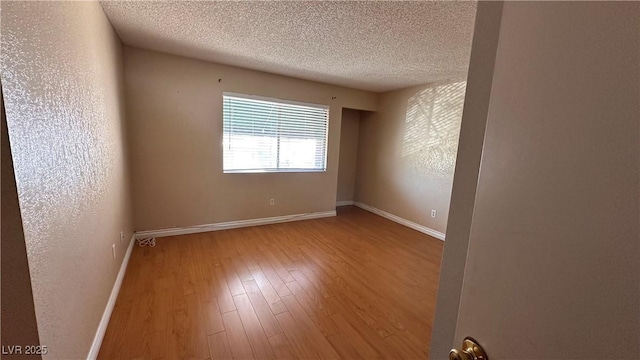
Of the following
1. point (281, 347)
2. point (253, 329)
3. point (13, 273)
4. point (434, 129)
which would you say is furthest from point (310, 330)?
point (434, 129)

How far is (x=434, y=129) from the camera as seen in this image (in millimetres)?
3896

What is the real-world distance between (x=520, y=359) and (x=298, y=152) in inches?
156

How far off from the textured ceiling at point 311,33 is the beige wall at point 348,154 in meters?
1.89

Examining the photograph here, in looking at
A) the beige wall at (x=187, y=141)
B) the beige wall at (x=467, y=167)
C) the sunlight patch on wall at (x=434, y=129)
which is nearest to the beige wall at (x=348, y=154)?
the sunlight patch on wall at (x=434, y=129)

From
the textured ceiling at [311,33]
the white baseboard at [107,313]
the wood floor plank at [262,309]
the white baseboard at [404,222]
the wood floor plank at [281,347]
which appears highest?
the textured ceiling at [311,33]

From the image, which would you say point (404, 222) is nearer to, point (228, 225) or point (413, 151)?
point (413, 151)

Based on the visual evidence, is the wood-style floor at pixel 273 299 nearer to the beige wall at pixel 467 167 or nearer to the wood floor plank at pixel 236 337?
the wood floor plank at pixel 236 337

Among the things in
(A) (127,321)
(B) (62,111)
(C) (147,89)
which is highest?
(C) (147,89)

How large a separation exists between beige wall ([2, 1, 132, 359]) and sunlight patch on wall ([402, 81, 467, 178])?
3.82m

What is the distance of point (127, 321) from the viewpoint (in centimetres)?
184

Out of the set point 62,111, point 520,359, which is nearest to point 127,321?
point 62,111

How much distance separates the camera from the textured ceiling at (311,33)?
193cm

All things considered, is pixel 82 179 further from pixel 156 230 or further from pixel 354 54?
pixel 354 54

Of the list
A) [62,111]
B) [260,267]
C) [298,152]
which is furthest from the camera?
[298,152]
